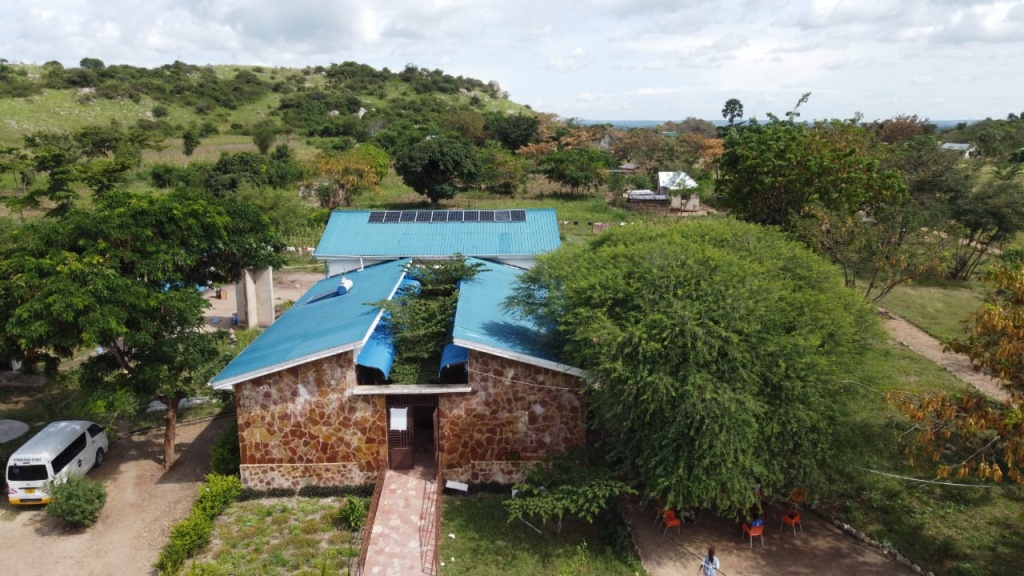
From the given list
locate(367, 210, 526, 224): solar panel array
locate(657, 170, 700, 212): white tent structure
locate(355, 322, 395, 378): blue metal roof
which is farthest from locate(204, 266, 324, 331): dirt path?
locate(657, 170, 700, 212): white tent structure

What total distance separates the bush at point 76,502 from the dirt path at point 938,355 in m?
23.7

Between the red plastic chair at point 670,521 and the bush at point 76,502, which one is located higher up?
the bush at point 76,502

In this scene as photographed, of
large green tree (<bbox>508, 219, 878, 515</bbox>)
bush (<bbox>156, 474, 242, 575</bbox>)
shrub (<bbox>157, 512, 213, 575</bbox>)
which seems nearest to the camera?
large green tree (<bbox>508, 219, 878, 515</bbox>)

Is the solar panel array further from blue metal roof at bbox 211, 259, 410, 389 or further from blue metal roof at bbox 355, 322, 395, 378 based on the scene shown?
blue metal roof at bbox 355, 322, 395, 378

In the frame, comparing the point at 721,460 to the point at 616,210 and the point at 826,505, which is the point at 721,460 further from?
the point at 616,210

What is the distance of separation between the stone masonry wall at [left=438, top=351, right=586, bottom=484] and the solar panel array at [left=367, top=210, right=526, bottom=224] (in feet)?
35.7

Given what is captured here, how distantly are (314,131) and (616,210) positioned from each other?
42.9m

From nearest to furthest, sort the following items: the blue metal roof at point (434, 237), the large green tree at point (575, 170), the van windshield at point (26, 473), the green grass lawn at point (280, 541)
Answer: the green grass lawn at point (280, 541), the van windshield at point (26, 473), the blue metal roof at point (434, 237), the large green tree at point (575, 170)

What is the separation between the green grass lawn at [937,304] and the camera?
27.4 metres

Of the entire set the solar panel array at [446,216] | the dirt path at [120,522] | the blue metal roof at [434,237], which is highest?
the solar panel array at [446,216]

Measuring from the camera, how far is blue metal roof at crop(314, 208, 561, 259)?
2317 centimetres

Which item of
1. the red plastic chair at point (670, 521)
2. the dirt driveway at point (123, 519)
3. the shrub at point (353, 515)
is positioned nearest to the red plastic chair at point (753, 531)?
the red plastic chair at point (670, 521)

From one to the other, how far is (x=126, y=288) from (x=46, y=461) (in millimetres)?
4735

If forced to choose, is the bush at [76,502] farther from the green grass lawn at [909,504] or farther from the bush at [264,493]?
the green grass lawn at [909,504]
